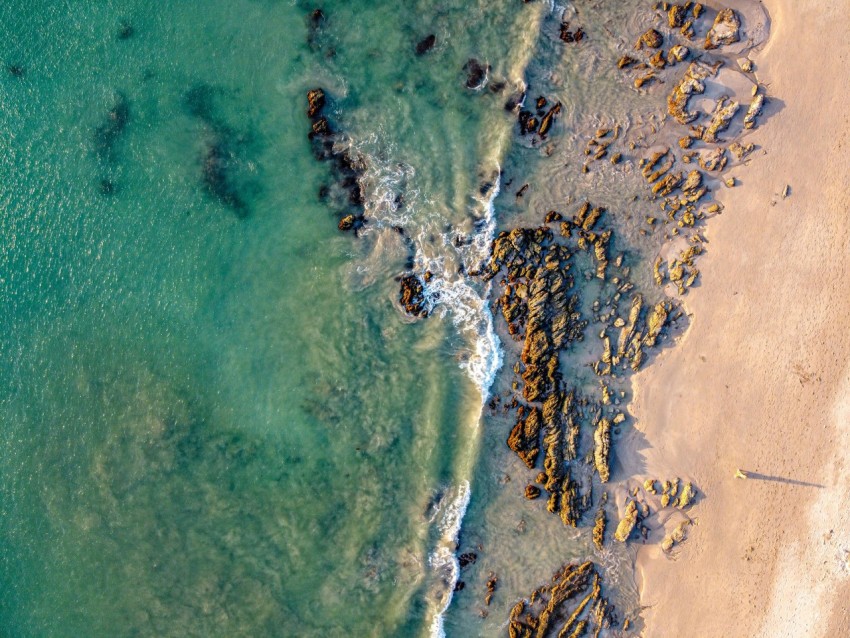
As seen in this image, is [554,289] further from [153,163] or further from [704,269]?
[153,163]

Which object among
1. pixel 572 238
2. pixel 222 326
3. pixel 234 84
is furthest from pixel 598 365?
pixel 234 84

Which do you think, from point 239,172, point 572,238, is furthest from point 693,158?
point 239,172

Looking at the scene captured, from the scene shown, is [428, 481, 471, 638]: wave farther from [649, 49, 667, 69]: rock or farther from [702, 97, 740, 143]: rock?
[649, 49, 667, 69]: rock

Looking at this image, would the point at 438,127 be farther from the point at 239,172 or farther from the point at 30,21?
the point at 30,21

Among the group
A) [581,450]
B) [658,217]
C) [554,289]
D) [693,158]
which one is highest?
[693,158]

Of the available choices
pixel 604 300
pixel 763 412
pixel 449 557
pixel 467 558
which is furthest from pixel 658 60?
pixel 449 557

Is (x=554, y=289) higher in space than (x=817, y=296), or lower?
lower

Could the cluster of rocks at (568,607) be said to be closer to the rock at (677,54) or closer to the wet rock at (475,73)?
the wet rock at (475,73)
